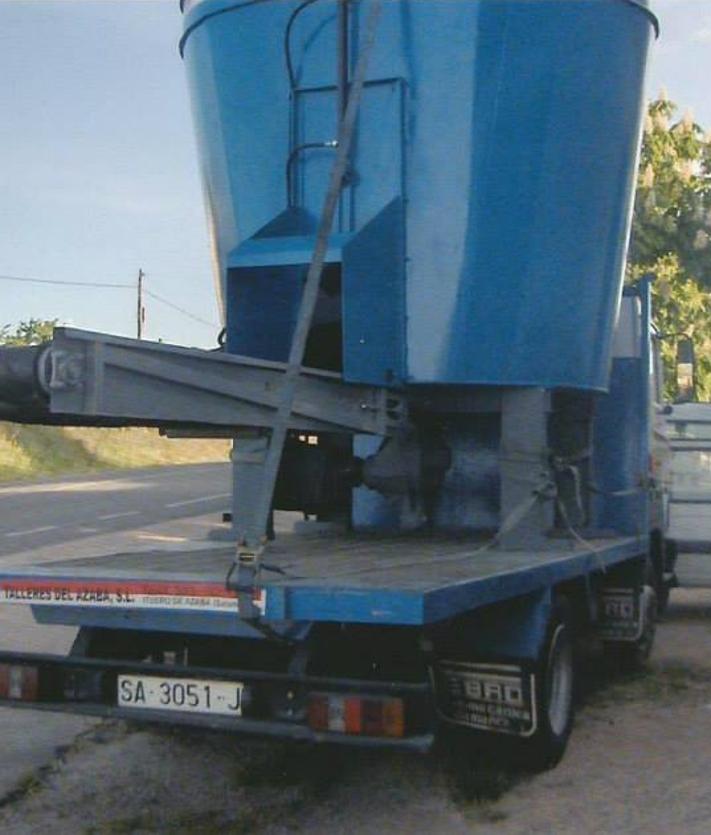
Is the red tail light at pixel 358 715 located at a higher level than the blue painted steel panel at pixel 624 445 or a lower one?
lower

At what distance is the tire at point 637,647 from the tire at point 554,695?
1985mm

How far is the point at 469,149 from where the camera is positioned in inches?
250

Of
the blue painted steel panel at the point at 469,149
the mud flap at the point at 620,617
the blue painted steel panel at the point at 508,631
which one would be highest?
the blue painted steel panel at the point at 469,149

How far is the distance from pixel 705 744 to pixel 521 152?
3058 millimetres

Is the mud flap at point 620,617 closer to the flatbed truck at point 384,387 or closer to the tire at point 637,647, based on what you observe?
the flatbed truck at point 384,387

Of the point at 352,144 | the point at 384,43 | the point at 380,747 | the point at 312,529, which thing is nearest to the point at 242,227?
the point at 352,144

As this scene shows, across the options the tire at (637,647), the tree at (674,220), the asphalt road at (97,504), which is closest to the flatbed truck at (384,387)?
the tire at (637,647)

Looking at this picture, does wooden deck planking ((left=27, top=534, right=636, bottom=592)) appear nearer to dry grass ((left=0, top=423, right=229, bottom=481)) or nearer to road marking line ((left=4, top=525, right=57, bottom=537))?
road marking line ((left=4, top=525, right=57, bottom=537))

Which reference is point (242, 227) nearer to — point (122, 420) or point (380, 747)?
point (122, 420)

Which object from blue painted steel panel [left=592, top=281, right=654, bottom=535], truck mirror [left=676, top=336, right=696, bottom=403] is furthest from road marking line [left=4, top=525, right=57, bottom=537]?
blue painted steel panel [left=592, top=281, right=654, bottom=535]

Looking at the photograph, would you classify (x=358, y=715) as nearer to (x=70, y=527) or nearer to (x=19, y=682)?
(x=19, y=682)

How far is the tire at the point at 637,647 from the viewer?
27.0ft

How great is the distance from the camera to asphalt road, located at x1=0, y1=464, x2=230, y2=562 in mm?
18859

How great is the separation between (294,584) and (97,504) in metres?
20.4
